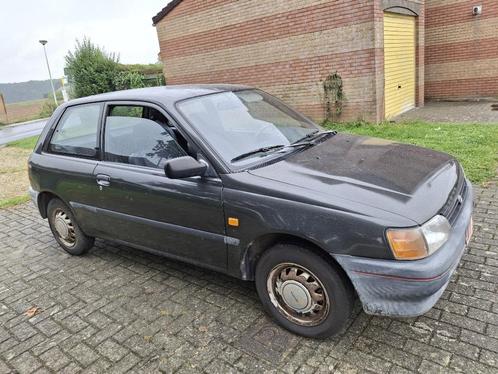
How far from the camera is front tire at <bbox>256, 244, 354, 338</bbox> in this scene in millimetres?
2744

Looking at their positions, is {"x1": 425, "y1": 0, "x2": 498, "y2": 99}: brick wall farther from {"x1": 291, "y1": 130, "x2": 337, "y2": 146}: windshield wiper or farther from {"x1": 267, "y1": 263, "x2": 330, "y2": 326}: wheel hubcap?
{"x1": 267, "y1": 263, "x2": 330, "y2": 326}: wheel hubcap

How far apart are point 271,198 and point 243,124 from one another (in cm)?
99

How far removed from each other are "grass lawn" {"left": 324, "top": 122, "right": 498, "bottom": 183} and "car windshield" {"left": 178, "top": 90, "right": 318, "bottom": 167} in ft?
11.1

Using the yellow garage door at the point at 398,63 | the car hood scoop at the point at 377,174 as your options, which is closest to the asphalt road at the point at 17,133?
the yellow garage door at the point at 398,63

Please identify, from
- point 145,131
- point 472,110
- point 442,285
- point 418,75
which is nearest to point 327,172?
point 442,285

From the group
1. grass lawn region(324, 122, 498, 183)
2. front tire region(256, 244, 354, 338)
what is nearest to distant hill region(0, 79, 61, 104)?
grass lawn region(324, 122, 498, 183)

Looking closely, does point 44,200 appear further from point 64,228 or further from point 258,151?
point 258,151

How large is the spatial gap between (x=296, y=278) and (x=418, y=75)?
11357 millimetres

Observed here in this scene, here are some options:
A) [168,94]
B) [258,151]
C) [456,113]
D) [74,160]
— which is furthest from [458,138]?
[74,160]

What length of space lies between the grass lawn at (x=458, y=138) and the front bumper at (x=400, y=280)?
3804 millimetres

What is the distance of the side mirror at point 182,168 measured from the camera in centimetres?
299

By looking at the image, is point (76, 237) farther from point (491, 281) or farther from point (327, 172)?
point (491, 281)

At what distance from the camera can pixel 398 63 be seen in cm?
1122

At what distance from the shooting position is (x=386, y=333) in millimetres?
2957
